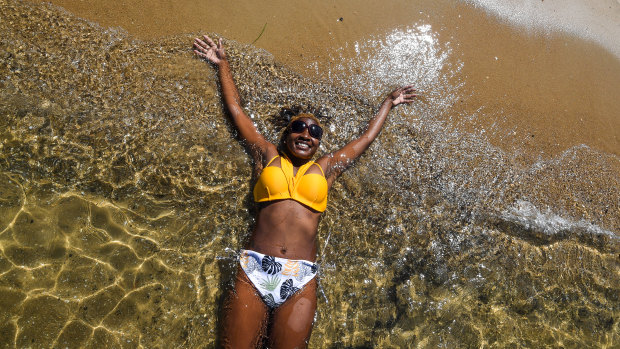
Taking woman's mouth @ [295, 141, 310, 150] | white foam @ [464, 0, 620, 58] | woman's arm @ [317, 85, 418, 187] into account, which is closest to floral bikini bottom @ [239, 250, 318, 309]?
woman's arm @ [317, 85, 418, 187]

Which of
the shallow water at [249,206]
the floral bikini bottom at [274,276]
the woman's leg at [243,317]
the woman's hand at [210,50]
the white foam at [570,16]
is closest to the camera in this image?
the woman's leg at [243,317]

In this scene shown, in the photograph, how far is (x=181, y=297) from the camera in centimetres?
394

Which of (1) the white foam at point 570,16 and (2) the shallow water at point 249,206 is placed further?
(1) the white foam at point 570,16

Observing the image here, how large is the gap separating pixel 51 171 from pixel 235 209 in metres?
2.14

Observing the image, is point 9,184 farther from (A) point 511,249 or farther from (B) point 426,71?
(A) point 511,249

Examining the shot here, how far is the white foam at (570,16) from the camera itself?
16.1 feet

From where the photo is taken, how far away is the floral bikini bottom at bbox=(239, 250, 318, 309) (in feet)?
11.8

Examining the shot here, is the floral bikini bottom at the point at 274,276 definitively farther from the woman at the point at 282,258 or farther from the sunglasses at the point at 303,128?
the sunglasses at the point at 303,128

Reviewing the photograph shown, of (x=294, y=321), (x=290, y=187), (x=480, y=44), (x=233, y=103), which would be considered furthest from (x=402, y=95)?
(x=294, y=321)

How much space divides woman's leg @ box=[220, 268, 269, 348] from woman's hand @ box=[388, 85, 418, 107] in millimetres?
2849

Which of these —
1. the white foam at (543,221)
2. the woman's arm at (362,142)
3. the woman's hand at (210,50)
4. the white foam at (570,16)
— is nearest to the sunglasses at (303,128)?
the woman's arm at (362,142)

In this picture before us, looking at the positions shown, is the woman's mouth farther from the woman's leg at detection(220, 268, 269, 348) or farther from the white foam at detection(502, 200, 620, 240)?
the white foam at detection(502, 200, 620, 240)

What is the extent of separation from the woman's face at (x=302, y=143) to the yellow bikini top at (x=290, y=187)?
0.25m

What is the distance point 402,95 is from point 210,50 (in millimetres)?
2574
